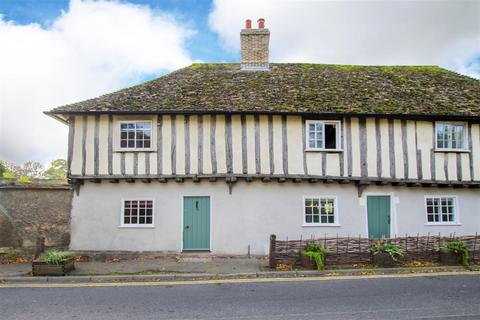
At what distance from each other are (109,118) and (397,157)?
10.6 m

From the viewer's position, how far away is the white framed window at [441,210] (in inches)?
505

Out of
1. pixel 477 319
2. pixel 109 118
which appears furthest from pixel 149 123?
pixel 477 319

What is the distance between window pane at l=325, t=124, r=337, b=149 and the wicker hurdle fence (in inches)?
150

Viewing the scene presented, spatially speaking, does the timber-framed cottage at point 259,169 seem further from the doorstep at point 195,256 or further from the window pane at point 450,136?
the doorstep at point 195,256

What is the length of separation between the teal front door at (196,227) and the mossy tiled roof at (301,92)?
3.57m

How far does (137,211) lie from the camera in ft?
40.0

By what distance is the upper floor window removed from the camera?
12.3 meters

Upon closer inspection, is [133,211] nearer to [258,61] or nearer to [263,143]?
[263,143]

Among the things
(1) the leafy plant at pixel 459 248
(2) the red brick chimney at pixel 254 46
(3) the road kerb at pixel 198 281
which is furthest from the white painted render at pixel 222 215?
(2) the red brick chimney at pixel 254 46

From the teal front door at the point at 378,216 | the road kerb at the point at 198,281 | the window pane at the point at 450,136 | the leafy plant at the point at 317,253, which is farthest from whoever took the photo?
the window pane at the point at 450,136

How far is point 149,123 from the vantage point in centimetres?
1236

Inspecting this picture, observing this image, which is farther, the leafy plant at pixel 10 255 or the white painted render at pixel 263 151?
the white painted render at pixel 263 151

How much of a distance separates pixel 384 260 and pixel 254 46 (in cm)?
1094

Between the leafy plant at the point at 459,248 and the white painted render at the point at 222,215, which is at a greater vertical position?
the white painted render at the point at 222,215
